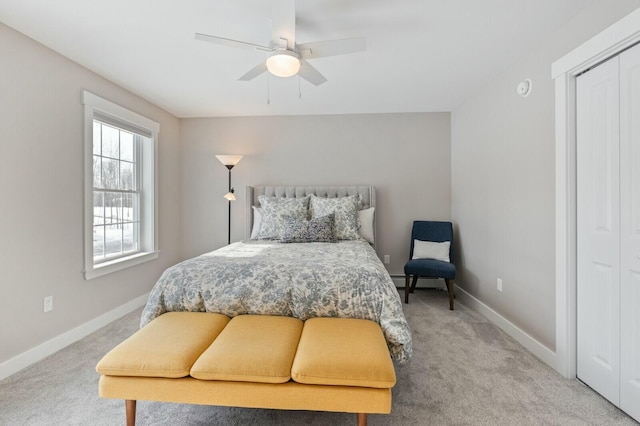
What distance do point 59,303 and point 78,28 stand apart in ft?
7.13

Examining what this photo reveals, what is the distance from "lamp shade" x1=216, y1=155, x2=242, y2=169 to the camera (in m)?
4.13

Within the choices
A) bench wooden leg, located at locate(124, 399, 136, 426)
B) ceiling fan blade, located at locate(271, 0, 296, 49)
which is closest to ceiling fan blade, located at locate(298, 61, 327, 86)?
ceiling fan blade, located at locate(271, 0, 296, 49)

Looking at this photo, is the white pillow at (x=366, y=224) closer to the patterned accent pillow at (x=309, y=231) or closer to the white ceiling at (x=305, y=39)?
the patterned accent pillow at (x=309, y=231)

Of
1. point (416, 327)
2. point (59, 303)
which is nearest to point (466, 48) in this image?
point (416, 327)

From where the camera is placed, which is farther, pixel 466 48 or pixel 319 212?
pixel 319 212

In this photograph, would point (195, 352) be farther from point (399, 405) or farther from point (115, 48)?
point (115, 48)

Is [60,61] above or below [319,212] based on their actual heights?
above

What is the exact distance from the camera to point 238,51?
2.56 metres

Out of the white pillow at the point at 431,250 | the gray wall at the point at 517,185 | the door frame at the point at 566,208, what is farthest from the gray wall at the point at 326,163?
the door frame at the point at 566,208

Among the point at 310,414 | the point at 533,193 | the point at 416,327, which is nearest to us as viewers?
the point at 310,414

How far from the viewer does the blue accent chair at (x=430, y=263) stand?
3459 mm

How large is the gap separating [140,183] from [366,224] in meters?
2.89

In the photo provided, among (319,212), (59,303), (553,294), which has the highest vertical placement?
(319,212)

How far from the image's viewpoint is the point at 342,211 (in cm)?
379
